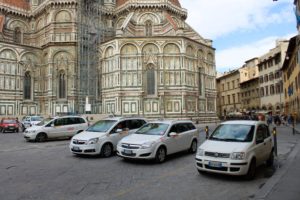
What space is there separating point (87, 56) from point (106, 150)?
30.3m

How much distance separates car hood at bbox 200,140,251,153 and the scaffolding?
32.5 metres

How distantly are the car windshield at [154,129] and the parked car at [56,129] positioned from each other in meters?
8.60

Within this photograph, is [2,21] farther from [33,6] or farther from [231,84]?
[231,84]

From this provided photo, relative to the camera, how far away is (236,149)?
24.7 ft

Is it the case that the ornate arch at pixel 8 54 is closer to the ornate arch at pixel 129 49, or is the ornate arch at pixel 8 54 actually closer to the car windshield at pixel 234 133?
the ornate arch at pixel 129 49

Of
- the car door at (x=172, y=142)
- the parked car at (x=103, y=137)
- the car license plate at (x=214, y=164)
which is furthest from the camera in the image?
the parked car at (x=103, y=137)

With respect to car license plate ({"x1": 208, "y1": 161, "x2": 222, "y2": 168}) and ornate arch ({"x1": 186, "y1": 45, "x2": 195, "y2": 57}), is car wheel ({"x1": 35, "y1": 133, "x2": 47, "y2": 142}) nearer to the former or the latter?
car license plate ({"x1": 208, "y1": 161, "x2": 222, "y2": 168})

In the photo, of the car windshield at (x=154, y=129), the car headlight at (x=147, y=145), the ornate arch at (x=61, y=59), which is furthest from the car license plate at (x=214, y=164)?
the ornate arch at (x=61, y=59)

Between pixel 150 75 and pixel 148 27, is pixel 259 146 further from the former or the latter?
pixel 148 27

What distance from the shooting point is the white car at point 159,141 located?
9812mm

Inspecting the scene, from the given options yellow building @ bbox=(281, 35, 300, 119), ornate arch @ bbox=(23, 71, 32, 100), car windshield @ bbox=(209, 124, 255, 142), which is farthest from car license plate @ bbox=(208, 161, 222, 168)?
ornate arch @ bbox=(23, 71, 32, 100)

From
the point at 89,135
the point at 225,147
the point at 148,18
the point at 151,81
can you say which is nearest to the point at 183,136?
the point at 89,135

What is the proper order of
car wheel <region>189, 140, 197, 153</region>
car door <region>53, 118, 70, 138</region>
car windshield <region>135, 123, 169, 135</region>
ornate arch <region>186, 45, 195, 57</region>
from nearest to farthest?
car windshield <region>135, 123, 169, 135</region> → car wheel <region>189, 140, 197, 153</region> → car door <region>53, 118, 70, 138</region> → ornate arch <region>186, 45, 195, 57</region>

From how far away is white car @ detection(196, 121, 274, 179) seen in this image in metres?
7.43
